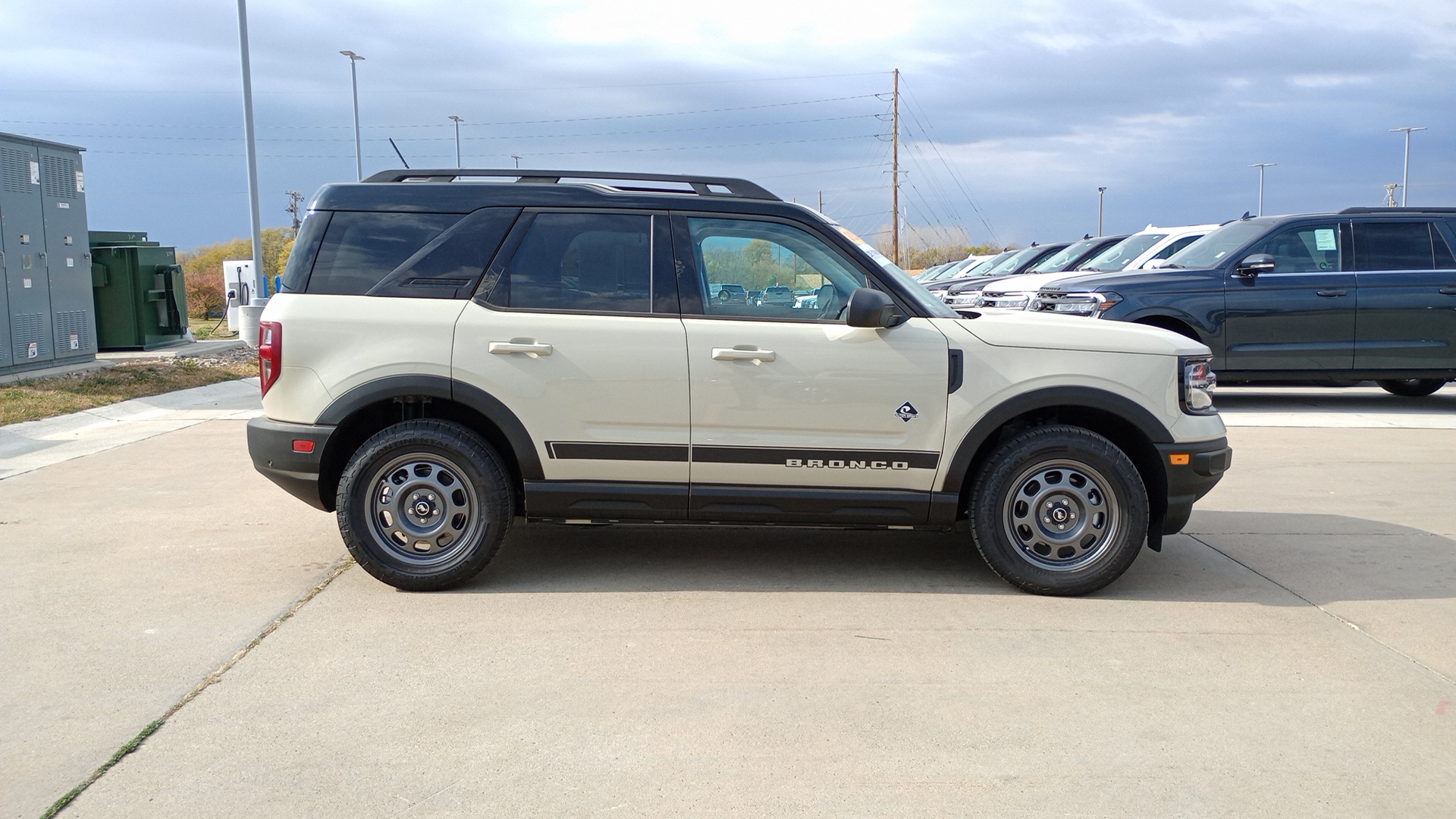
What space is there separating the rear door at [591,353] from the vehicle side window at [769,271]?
0.19 metres

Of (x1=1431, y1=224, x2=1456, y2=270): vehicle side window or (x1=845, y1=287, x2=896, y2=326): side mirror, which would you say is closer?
(x1=845, y1=287, x2=896, y2=326): side mirror

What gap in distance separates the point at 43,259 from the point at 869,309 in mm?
13793

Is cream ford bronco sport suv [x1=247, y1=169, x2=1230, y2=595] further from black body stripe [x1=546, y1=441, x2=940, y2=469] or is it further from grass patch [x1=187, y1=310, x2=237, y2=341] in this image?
grass patch [x1=187, y1=310, x2=237, y2=341]

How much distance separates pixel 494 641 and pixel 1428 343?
10478 millimetres

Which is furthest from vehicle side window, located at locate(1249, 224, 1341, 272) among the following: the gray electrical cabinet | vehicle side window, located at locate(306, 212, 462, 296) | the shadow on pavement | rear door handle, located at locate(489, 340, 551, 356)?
the gray electrical cabinet

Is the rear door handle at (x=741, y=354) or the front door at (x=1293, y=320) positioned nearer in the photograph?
the rear door handle at (x=741, y=354)

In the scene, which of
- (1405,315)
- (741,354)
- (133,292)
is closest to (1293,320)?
(1405,315)

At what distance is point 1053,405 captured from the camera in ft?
16.8

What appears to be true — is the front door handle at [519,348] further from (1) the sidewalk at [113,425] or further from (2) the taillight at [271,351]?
(1) the sidewalk at [113,425]

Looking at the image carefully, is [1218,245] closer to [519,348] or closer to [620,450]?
[620,450]

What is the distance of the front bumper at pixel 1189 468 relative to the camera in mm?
5133

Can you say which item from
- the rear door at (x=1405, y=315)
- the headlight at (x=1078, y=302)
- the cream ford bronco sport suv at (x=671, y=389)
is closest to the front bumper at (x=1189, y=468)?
the cream ford bronco sport suv at (x=671, y=389)

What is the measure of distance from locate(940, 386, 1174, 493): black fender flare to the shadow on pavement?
0.68 metres

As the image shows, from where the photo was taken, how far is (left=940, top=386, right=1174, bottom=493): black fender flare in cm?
508
